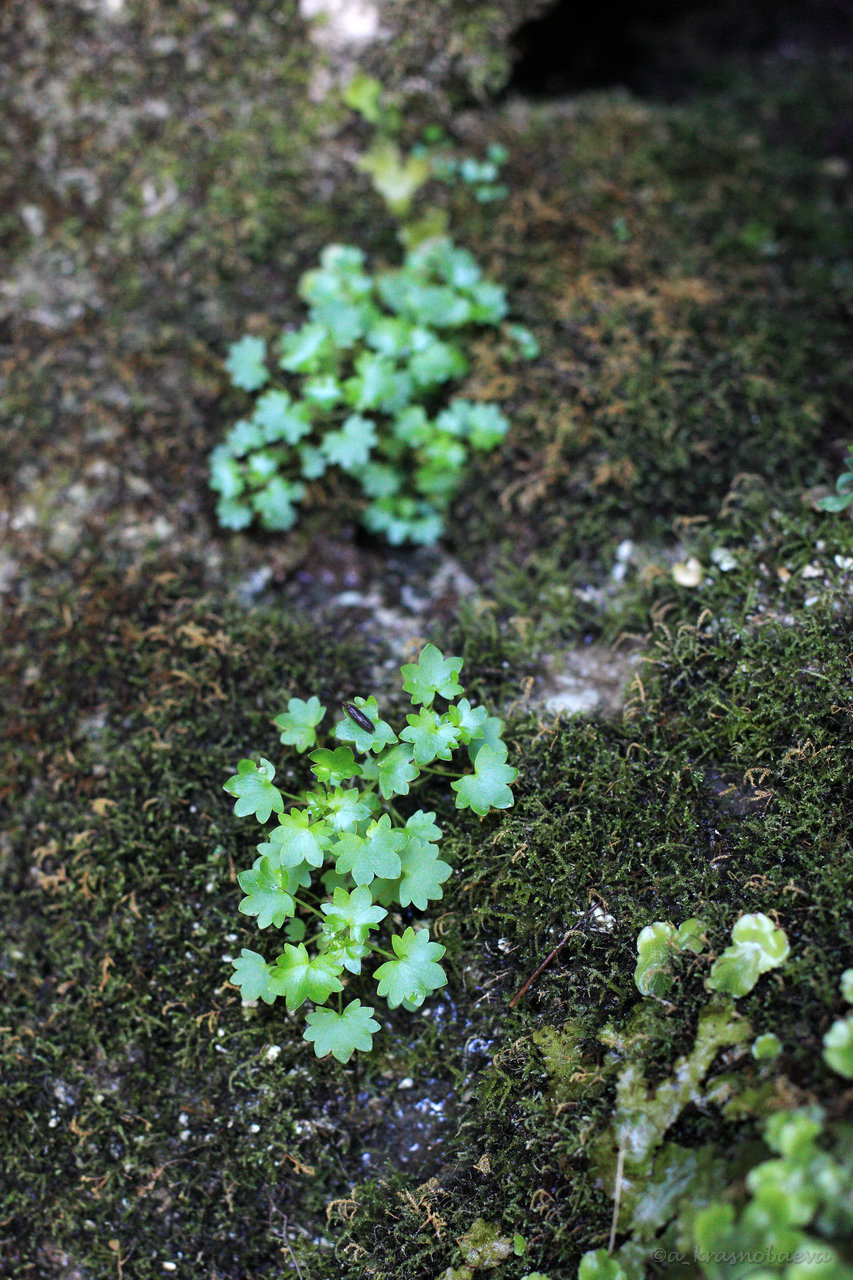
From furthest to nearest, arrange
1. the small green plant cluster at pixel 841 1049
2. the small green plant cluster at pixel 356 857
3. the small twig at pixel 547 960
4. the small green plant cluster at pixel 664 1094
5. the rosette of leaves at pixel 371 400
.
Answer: the rosette of leaves at pixel 371 400, the small twig at pixel 547 960, the small green plant cluster at pixel 356 857, the small green plant cluster at pixel 664 1094, the small green plant cluster at pixel 841 1049

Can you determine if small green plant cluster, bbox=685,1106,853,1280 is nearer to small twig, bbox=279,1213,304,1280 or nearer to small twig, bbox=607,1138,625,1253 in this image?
→ small twig, bbox=607,1138,625,1253

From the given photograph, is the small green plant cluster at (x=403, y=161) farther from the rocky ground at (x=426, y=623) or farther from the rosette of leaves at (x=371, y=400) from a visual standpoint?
the rosette of leaves at (x=371, y=400)

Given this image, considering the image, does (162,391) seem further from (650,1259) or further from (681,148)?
(650,1259)

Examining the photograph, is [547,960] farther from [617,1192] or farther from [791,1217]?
[791,1217]

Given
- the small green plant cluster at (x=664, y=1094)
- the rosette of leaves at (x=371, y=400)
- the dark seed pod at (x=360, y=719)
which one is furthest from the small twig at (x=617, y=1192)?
the rosette of leaves at (x=371, y=400)

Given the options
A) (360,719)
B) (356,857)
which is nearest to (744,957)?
(356,857)

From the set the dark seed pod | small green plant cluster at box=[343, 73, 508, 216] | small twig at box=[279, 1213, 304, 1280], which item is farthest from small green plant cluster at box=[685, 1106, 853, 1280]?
small green plant cluster at box=[343, 73, 508, 216]
